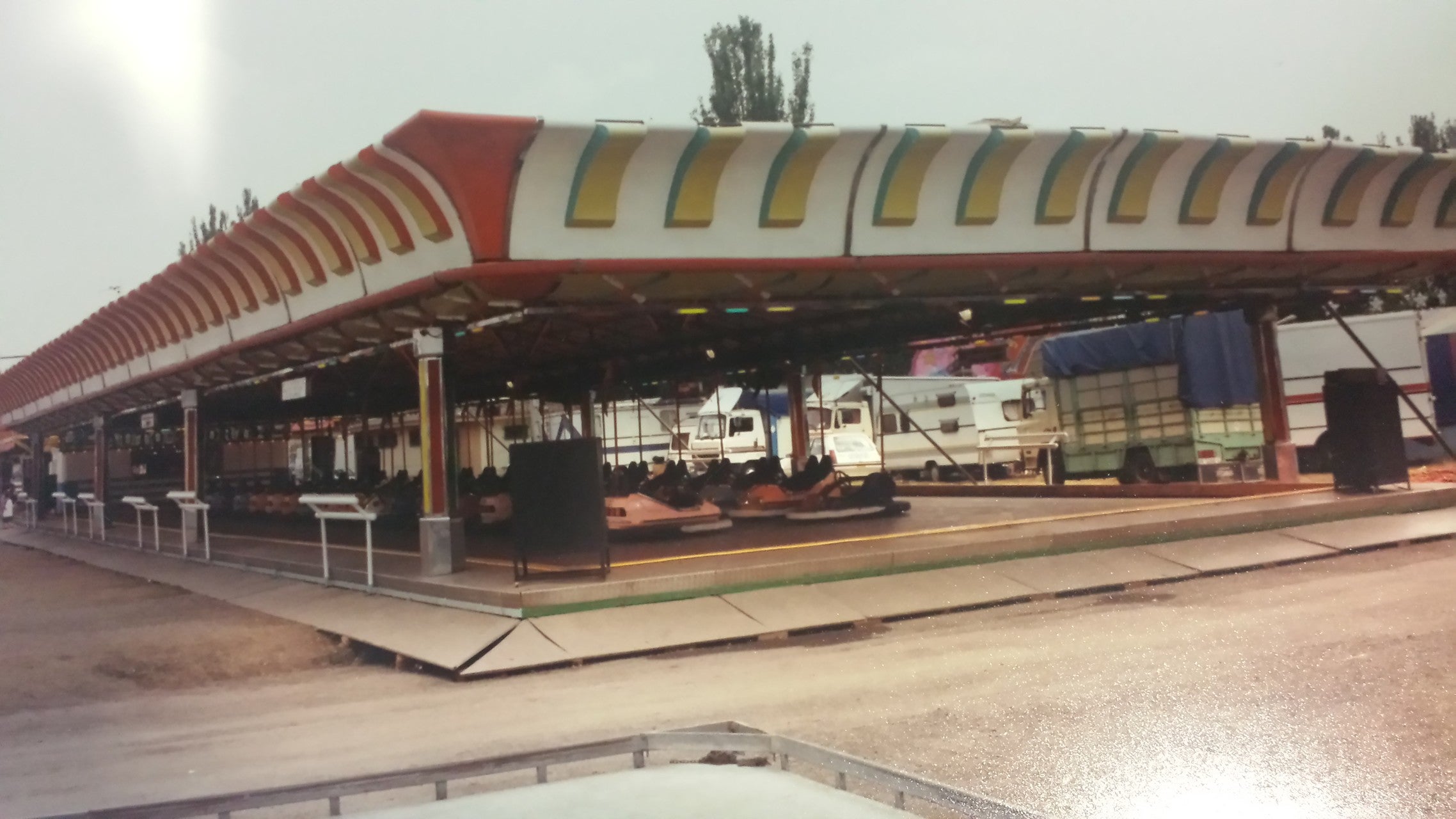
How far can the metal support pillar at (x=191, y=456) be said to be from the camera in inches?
797

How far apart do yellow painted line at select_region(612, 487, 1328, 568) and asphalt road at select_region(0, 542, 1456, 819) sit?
2703mm

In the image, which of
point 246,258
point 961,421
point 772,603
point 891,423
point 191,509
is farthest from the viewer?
point 891,423

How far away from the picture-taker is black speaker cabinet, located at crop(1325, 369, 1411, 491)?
14.9 metres

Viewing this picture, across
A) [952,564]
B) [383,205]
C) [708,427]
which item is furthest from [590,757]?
[708,427]

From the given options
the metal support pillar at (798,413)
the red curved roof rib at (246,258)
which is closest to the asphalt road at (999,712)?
the red curved roof rib at (246,258)

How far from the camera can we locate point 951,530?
13.3 m

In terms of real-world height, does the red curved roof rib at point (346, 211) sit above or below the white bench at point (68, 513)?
above

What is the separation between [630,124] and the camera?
10.8 meters

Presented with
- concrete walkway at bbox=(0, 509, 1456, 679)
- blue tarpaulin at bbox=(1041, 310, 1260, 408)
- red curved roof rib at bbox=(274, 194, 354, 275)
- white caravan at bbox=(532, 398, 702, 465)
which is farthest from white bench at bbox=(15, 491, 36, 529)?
blue tarpaulin at bbox=(1041, 310, 1260, 408)

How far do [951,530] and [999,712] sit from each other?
697 cm

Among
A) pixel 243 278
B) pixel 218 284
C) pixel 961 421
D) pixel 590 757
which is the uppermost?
pixel 218 284

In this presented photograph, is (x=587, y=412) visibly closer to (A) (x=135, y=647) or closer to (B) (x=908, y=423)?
(B) (x=908, y=423)

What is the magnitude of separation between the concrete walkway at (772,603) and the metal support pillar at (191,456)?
21.5ft

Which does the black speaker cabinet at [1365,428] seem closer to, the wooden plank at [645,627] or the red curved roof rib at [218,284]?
the wooden plank at [645,627]
